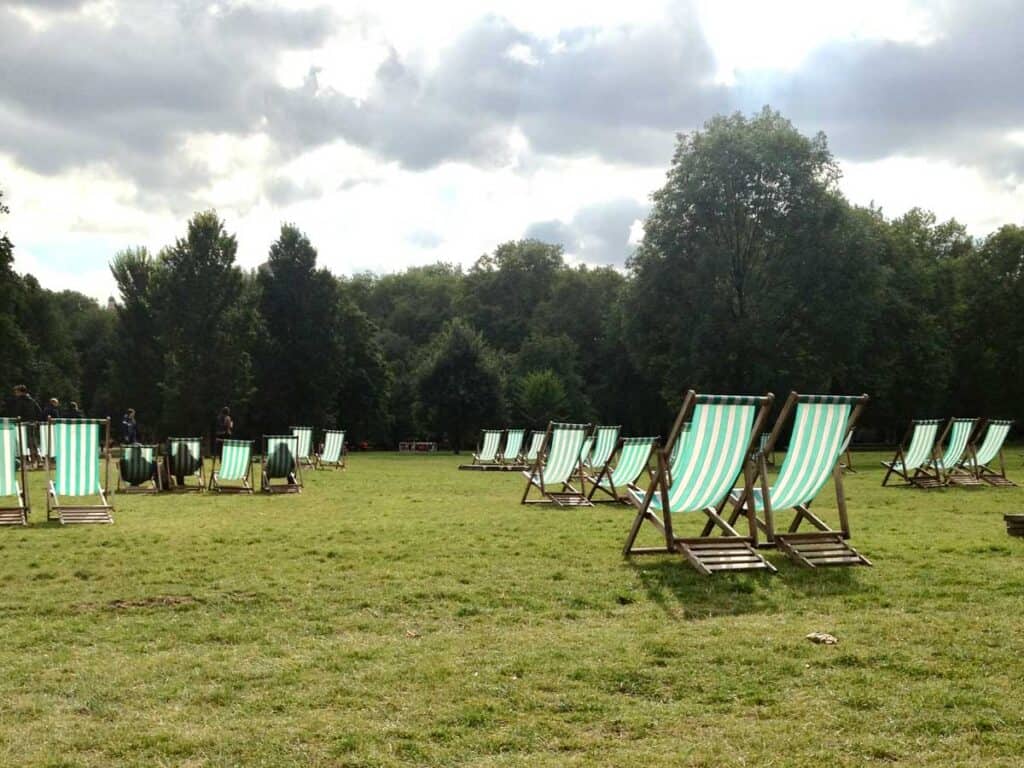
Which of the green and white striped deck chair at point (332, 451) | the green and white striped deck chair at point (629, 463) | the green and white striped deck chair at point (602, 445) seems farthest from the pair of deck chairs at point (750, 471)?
the green and white striped deck chair at point (332, 451)

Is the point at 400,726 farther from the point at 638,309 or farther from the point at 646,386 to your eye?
the point at 646,386

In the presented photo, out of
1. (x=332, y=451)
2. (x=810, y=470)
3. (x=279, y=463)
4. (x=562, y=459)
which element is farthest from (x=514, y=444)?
(x=810, y=470)

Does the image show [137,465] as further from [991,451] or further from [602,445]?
[991,451]

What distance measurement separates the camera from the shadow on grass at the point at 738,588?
20.7ft

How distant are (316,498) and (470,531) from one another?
238 inches

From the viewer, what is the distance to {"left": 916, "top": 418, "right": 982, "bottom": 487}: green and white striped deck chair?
16719 millimetres

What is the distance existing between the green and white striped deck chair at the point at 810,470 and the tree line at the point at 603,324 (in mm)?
24681

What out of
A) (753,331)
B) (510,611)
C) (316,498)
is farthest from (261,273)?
(510,611)

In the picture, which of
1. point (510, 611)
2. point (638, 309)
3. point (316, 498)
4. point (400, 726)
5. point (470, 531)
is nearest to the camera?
point (400, 726)

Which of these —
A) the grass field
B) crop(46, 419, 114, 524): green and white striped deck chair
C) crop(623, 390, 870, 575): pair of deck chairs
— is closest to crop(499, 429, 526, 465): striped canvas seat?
crop(46, 419, 114, 524): green and white striped deck chair

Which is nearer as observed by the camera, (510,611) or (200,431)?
(510,611)

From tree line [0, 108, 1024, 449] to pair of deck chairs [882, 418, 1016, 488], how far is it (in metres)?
15.0

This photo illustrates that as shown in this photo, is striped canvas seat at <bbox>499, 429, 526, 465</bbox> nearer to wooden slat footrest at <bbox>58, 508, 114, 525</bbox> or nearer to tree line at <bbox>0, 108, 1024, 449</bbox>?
tree line at <bbox>0, 108, 1024, 449</bbox>

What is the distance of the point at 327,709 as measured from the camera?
421cm
